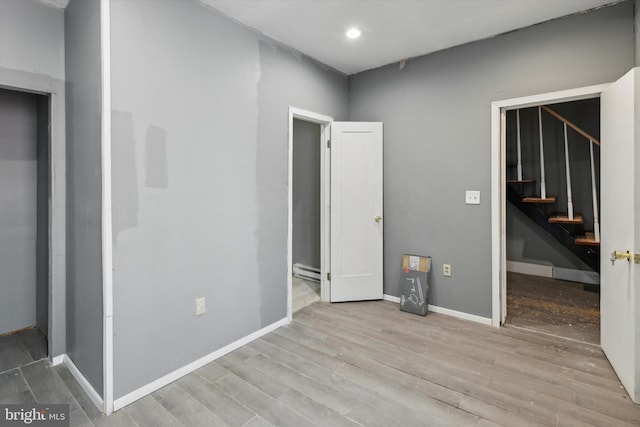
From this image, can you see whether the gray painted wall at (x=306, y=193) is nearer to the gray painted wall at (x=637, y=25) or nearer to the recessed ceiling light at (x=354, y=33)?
the recessed ceiling light at (x=354, y=33)

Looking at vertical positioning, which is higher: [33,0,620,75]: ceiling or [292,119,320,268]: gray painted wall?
[33,0,620,75]: ceiling

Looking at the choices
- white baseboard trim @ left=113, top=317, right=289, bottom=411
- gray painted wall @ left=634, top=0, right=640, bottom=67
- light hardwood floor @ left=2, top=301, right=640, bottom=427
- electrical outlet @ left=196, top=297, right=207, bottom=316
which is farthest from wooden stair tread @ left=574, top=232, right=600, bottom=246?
electrical outlet @ left=196, top=297, right=207, bottom=316

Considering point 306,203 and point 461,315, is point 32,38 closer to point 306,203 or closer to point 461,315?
point 306,203

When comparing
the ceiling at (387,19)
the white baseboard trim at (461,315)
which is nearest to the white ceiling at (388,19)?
the ceiling at (387,19)

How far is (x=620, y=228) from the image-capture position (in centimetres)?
204

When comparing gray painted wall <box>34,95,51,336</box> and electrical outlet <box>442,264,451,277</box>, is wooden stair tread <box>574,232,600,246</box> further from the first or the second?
gray painted wall <box>34,95,51,336</box>

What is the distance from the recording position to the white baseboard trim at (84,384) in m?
1.83

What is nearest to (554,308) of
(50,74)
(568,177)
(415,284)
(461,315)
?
(461,315)

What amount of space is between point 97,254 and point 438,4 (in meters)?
2.82

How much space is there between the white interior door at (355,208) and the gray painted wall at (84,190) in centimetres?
219

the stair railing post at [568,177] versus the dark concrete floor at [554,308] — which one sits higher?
the stair railing post at [568,177]

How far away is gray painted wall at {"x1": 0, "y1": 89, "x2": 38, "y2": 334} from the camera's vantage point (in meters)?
2.55

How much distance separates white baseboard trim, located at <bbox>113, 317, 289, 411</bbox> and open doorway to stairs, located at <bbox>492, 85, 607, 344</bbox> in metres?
2.25

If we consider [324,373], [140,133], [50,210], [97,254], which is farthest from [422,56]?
[50,210]
